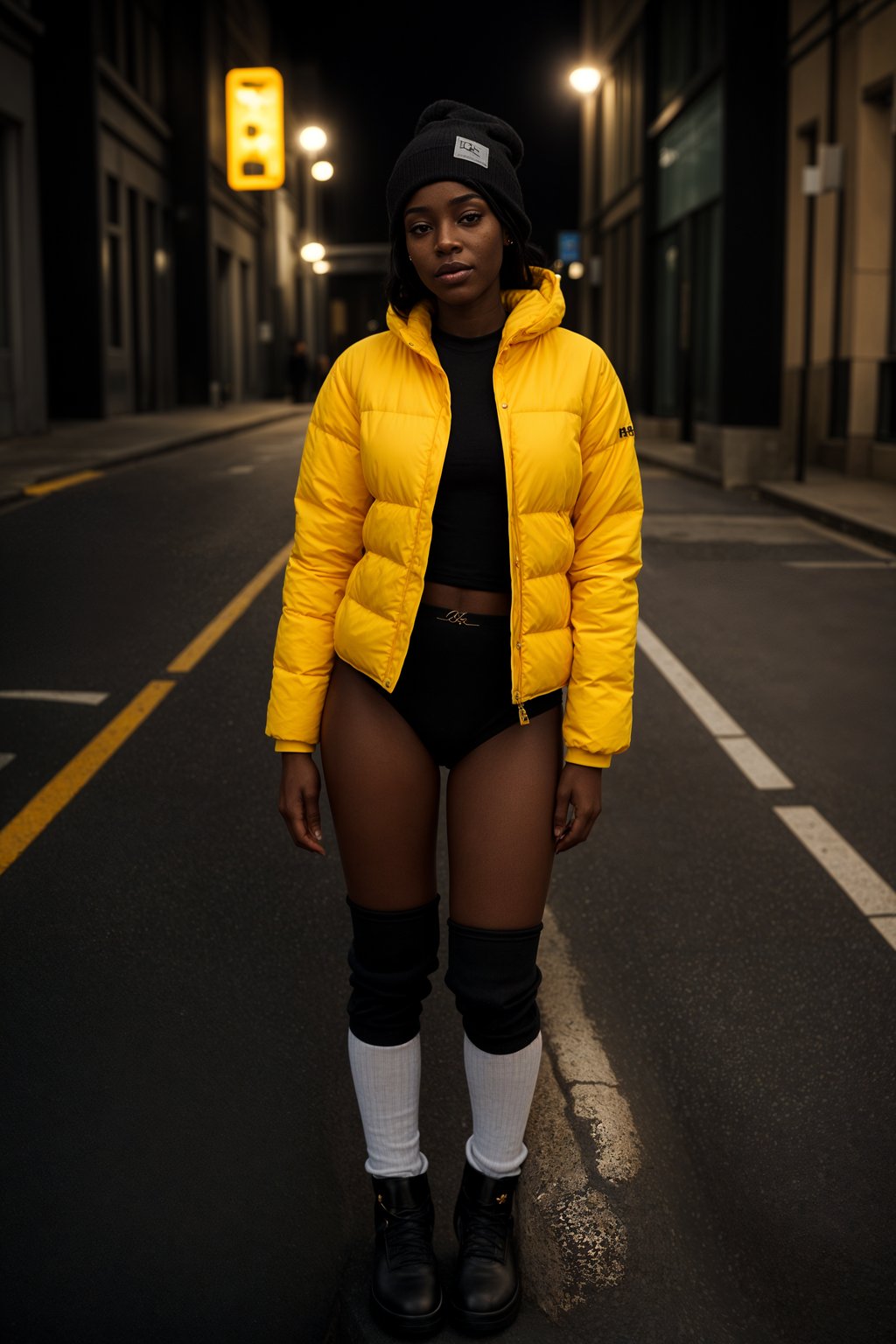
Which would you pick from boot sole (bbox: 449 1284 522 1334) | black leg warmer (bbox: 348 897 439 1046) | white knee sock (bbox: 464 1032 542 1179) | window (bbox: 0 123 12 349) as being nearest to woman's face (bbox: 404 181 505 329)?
black leg warmer (bbox: 348 897 439 1046)

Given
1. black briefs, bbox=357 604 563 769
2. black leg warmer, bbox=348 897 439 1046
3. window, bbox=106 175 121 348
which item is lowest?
black leg warmer, bbox=348 897 439 1046

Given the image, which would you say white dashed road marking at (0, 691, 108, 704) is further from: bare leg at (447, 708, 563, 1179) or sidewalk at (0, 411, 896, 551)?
sidewalk at (0, 411, 896, 551)

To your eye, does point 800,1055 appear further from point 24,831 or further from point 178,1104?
point 24,831

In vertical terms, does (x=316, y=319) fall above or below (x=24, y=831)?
above

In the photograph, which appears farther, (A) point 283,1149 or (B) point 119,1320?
(A) point 283,1149

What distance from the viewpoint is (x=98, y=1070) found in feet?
12.2

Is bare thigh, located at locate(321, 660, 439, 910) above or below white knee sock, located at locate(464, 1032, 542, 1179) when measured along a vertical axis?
above

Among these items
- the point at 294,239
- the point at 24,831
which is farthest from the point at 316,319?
the point at 24,831

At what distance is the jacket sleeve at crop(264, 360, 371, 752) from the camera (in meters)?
2.86

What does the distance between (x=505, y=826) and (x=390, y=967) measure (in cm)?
37

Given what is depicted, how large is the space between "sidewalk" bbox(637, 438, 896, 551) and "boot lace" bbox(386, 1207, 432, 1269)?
Answer: 11545 millimetres

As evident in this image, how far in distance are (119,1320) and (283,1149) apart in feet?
2.17

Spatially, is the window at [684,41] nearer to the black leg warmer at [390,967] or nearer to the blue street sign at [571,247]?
the blue street sign at [571,247]

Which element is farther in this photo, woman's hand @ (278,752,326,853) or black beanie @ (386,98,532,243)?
woman's hand @ (278,752,326,853)
